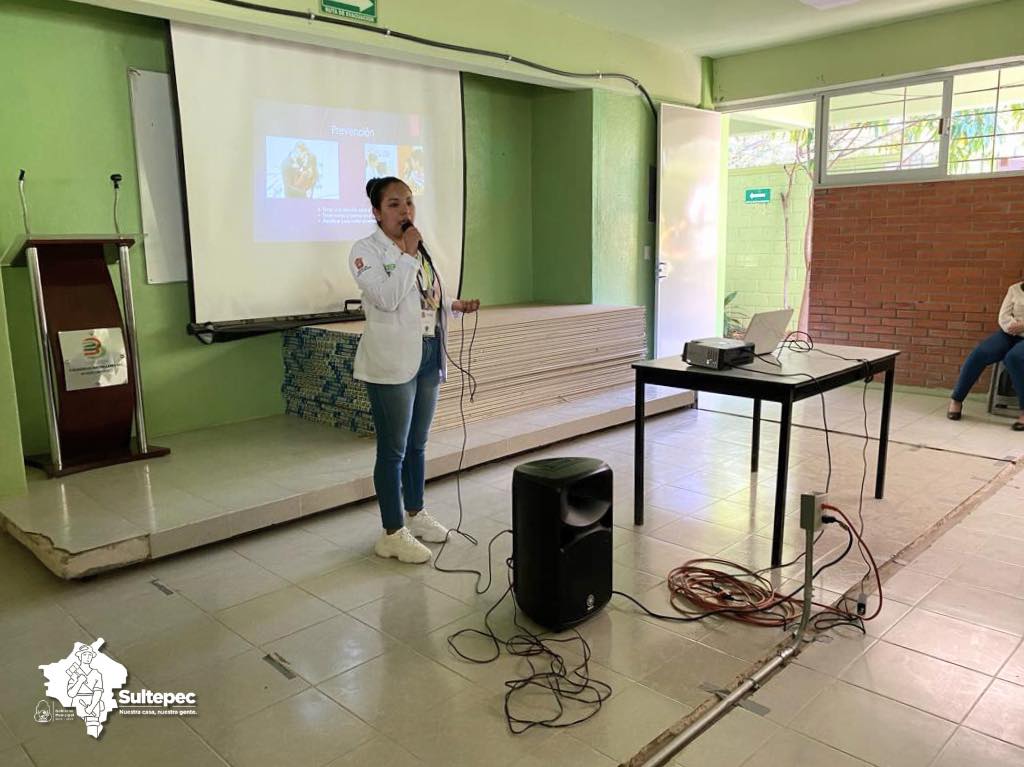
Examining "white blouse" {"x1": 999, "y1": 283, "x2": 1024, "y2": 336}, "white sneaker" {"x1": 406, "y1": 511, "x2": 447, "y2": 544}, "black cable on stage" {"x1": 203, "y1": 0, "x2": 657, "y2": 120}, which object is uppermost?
"black cable on stage" {"x1": 203, "y1": 0, "x2": 657, "y2": 120}

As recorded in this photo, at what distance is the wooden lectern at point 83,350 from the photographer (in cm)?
379

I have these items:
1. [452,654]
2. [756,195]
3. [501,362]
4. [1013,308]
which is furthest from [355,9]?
[756,195]

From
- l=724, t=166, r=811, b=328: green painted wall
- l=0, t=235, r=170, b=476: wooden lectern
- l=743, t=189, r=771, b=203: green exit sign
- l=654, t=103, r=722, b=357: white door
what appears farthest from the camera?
l=743, t=189, r=771, b=203: green exit sign

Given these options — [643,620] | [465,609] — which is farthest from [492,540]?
[643,620]

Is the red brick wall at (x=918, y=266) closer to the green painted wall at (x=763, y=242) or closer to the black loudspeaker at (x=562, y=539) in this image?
the green painted wall at (x=763, y=242)

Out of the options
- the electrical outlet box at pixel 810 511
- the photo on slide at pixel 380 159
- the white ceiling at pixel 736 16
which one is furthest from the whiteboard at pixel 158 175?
the electrical outlet box at pixel 810 511

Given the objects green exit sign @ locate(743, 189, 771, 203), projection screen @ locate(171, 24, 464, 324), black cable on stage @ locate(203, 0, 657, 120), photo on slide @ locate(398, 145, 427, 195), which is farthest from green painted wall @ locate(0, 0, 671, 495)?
green exit sign @ locate(743, 189, 771, 203)

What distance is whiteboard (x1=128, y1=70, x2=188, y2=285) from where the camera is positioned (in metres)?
4.38

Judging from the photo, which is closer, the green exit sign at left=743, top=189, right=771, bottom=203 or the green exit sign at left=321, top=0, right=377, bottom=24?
the green exit sign at left=321, top=0, right=377, bottom=24

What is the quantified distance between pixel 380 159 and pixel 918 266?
4.65m

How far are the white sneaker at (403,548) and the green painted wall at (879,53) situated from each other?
574cm

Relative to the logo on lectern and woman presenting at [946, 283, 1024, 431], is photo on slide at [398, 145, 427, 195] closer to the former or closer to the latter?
the logo on lectern

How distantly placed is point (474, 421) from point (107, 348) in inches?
86.1

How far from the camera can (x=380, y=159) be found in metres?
5.35
